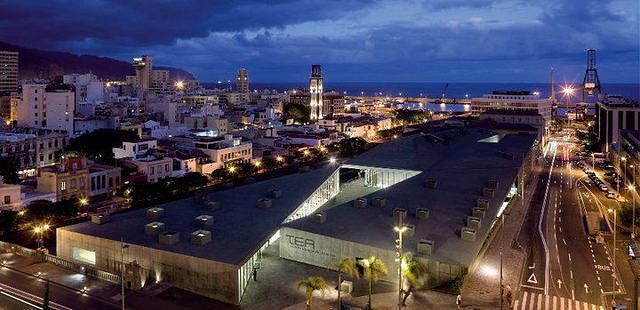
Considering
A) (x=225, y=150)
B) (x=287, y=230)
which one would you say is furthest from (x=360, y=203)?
(x=225, y=150)

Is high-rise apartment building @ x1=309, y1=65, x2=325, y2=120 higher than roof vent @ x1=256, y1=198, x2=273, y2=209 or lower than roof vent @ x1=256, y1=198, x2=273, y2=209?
higher

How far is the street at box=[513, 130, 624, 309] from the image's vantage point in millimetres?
30281

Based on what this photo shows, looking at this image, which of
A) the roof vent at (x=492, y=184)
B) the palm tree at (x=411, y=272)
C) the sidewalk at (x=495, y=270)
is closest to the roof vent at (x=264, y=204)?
the palm tree at (x=411, y=272)

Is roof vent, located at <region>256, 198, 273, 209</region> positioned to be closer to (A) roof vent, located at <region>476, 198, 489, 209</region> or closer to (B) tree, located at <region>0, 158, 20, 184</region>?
(A) roof vent, located at <region>476, 198, 489, 209</region>

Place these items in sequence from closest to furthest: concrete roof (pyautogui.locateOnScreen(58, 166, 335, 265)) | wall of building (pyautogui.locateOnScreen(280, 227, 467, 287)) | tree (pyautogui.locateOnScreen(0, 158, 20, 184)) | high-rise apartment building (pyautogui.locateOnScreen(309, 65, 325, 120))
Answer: wall of building (pyautogui.locateOnScreen(280, 227, 467, 287)), concrete roof (pyautogui.locateOnScreen(58, 166, 335, 265)), tree (pyautogui.locateOnScreen(0, 158, 20, 184)), high-rise apartment building (pyautogui.locateOnScreen(309, 65, 325, 120))

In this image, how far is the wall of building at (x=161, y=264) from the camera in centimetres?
2897

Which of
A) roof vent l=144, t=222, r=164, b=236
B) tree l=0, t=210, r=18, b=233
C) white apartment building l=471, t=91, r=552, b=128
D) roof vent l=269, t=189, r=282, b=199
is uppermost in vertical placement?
white apartment building l=471, t=91, r=552, b=128

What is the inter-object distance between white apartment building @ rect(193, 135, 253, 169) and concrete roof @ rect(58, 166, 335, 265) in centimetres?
3064

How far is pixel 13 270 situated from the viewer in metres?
32.6

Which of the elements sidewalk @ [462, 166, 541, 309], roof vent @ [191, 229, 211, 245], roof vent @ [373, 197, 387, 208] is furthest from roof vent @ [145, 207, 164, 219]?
sidewalk @ [462, 166, 541, 309]

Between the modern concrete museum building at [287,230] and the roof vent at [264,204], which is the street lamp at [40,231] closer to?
the modern concrete museum building at [287,230]

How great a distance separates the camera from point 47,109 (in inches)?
3755

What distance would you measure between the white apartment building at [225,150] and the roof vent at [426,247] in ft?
163

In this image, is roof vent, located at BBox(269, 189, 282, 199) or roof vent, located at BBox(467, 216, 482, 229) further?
roof vent, located at BBox(269, 189, 282, 199)
